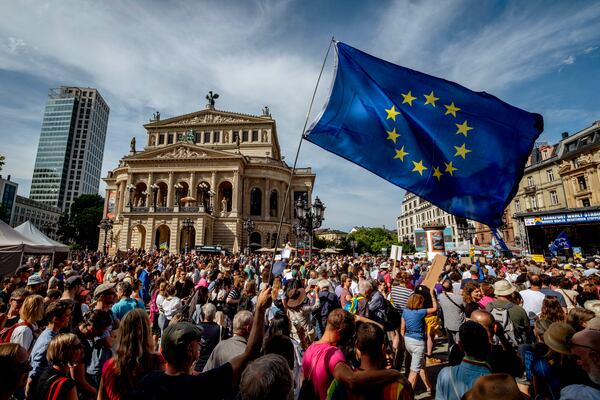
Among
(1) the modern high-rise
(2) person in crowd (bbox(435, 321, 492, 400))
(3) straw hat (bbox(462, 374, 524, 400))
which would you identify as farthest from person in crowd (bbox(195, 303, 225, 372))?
(1) the modern high-rise

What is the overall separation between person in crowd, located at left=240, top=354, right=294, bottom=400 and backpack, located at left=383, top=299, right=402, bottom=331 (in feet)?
14.4

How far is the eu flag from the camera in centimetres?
475

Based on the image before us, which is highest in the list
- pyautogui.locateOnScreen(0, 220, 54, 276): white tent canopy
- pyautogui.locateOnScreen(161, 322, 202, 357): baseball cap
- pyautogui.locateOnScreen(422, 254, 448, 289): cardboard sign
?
pyautogui.locateOnScreen(0, 220, 54, 276): white tent canopy

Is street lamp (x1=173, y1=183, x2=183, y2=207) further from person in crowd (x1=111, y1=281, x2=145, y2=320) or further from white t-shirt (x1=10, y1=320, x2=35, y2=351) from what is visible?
white t-shirt (x1=10, y1=320, x2=35, y2=351)

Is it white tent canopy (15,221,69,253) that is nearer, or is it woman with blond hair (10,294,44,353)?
woman with blond hair (10,294,44,353)

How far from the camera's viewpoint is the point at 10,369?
1.80 metres

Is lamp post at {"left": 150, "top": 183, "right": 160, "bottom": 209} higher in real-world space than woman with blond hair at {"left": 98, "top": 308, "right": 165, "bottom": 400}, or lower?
higher

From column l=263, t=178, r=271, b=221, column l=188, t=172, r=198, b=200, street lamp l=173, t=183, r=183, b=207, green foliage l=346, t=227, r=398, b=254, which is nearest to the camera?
street lamp l=173, t=183, r=183, b=207

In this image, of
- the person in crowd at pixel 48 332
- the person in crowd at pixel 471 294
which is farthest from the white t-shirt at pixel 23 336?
the person in crowd at pixel 471 294

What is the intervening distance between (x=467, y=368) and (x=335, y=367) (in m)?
1.16

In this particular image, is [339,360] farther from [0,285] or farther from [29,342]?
[0,285]

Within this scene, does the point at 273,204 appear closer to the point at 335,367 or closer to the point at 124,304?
the point at 124,304

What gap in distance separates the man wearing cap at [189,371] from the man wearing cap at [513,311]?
4324 mm

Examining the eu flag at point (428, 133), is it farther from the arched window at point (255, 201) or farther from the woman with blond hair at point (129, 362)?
the arched window at point (255, 201)
